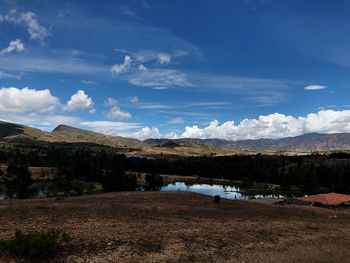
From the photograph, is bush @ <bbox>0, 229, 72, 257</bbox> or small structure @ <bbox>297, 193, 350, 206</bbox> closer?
bush @ <bbox>0, 229, 72, 257</bbox>

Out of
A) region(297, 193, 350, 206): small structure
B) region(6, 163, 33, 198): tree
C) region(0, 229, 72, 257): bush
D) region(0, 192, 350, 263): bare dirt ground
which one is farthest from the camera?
region(6, 163, 33, 198): tree

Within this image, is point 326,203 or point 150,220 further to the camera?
point 326,203

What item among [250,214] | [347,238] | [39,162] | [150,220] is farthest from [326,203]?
[39,162]

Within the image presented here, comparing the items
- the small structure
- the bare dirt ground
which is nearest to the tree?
the bare dirt ground

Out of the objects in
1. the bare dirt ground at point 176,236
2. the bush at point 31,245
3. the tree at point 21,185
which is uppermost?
the bush at point 31,245

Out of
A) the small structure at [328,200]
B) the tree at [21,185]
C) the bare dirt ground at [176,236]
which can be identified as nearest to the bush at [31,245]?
the bare dirt ground at [176,236]

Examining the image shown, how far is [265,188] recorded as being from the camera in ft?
507

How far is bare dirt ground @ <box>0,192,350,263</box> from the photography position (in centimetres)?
1947

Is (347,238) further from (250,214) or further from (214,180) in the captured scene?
(214,180)

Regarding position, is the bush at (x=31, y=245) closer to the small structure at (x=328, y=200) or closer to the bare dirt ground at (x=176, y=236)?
the bare dirt ground at (x=176, y=236)

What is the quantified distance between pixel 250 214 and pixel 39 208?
1900 cm

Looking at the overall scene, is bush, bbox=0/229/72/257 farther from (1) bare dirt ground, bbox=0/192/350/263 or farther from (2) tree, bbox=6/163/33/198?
(2) tree, bbox=6/163/33/198

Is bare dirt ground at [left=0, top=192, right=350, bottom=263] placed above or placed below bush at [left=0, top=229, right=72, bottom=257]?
below

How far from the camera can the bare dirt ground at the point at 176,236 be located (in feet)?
63.9
